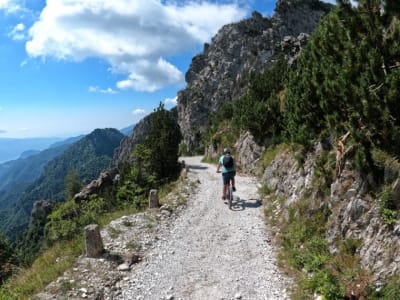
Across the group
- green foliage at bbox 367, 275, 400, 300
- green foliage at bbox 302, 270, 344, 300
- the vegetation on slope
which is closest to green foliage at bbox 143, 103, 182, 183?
the vegetation on slope

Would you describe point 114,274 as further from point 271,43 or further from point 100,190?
point 271,43

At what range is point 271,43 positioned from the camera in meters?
77.4

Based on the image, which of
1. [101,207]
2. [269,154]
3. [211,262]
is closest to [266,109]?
[269,154]

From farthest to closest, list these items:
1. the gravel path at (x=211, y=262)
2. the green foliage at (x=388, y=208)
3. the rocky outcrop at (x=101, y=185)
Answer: the rocky outcrop at (x=101, y=185)
the gravel path at (x=211, y=262)
the green foliage at (x=388, y=208)

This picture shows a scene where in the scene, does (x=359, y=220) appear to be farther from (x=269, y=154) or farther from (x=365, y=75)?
(x=269, y=154)

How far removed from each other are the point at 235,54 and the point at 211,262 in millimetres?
83837

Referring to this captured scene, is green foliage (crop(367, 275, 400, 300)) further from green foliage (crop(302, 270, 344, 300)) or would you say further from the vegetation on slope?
the vegetation on slope

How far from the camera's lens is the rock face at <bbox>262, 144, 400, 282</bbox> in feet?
19.8

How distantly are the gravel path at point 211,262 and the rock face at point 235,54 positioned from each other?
63204 millimetres

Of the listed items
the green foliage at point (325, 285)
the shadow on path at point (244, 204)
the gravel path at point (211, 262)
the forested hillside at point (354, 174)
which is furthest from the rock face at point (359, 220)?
the shadow on path at point (244, 204)

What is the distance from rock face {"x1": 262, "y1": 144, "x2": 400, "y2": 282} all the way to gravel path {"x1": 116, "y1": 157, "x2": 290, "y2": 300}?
196 cm

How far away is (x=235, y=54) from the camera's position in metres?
85.9

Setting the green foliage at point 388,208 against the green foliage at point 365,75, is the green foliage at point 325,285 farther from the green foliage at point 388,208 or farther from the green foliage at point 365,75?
the green foliage at point 365,75

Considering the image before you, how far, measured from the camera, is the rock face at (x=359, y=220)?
19.8 ft
